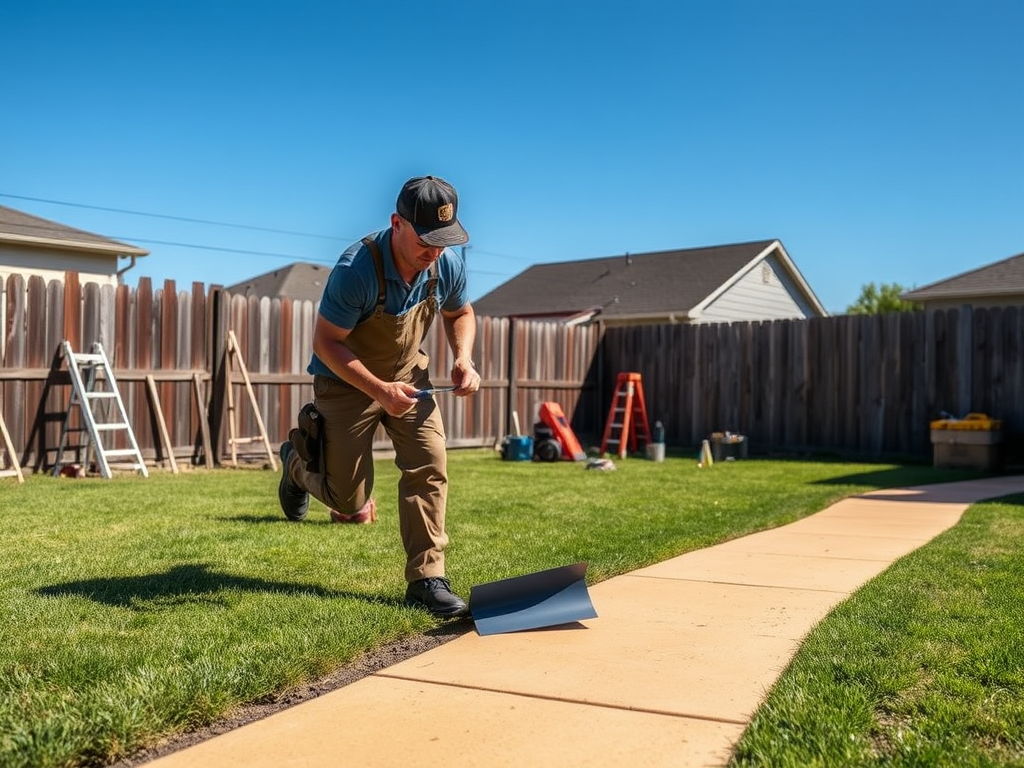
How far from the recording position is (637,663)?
3645 mm

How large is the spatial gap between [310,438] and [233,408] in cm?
775

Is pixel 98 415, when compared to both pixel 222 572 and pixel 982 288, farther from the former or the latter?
pixel 982 288

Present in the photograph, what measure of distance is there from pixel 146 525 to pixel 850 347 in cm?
1135

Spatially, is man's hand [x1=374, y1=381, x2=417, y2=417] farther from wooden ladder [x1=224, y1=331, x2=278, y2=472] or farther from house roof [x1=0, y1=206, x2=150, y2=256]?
house roof [x1=0, y1=206, x2=150, y2=256]

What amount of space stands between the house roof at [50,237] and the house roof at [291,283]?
941 centimetres

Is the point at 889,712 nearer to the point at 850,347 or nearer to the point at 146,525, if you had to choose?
the point at 146,525

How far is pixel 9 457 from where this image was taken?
401 inches

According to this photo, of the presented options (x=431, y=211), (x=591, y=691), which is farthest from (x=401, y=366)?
(x=591, y=691)

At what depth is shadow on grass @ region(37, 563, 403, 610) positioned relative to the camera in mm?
4379

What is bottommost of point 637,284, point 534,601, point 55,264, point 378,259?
point 534,601

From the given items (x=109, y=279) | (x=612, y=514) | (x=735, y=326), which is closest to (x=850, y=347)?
(x=735, y=326)

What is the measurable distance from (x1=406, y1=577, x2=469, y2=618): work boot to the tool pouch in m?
0.76

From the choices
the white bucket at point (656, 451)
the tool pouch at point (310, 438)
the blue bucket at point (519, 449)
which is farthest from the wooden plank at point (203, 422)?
the tool pouch at point (310, 438)

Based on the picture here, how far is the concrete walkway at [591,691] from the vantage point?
274 cm
